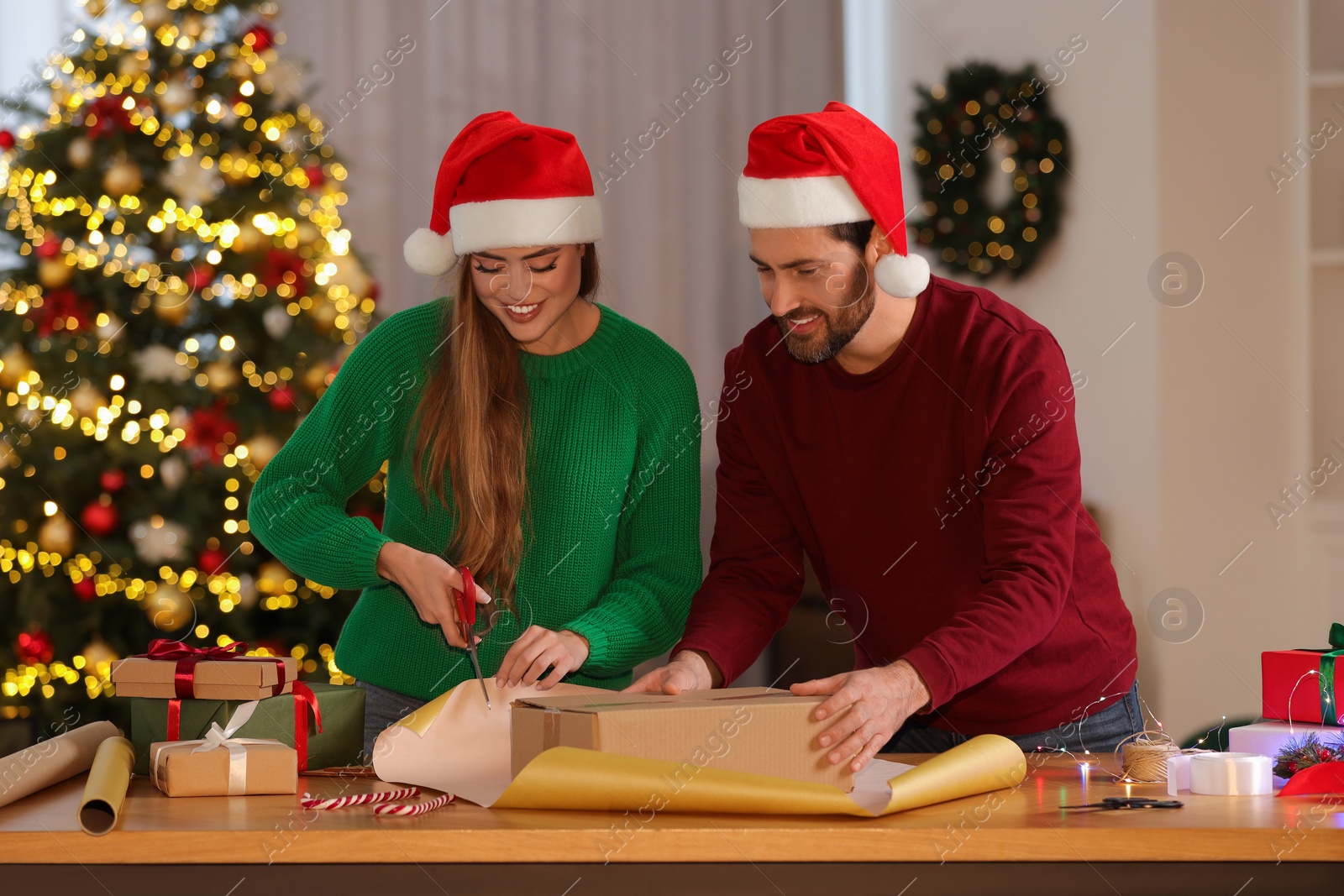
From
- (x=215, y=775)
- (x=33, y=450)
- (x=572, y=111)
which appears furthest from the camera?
(x=572, y=111)

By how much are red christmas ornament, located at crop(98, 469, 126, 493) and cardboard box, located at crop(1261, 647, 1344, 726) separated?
2.70 m

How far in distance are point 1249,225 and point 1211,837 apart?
2.86 meters

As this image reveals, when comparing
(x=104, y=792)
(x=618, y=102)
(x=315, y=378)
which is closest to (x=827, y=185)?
(x=104, y=792)

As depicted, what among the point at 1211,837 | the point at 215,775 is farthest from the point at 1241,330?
the point at 215,775

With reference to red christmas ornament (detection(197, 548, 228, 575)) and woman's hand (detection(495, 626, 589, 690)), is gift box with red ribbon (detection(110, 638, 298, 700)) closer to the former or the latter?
woman's hand (detection(495, 626, 589, 690))

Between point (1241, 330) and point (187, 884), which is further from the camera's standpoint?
point (1241, 330)

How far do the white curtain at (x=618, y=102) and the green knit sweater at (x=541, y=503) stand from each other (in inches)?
108

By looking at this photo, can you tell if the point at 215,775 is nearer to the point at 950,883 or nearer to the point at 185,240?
the point at 950,883

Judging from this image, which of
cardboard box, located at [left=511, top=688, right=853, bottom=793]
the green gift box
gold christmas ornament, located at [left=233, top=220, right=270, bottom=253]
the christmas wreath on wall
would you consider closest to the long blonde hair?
the green gift box

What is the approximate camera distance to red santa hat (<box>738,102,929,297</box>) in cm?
167

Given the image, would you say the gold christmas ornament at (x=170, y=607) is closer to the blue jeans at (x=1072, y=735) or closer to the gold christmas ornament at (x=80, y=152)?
the gold christmas ornament at (x=80, y=152)

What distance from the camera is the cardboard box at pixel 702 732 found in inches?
49.3

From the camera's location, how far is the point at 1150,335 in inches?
142

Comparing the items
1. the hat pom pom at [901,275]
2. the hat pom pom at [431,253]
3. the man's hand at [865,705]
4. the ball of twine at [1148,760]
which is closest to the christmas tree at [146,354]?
the hat pom pom at [431,253]
